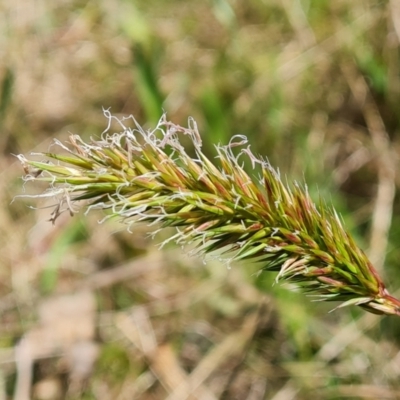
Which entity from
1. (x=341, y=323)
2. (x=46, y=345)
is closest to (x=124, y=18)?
(x=46, y=345)

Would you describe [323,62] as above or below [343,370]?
above

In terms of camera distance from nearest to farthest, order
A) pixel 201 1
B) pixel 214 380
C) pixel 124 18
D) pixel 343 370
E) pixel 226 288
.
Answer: pixel 343 370 → pixel 214 380 → pixel 226 288 → pixel 124 18 → pixel 201 1

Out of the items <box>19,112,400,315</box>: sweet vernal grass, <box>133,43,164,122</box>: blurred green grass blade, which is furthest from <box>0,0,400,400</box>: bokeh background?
<box>19,112,400,315</box>: sweet vernal grass

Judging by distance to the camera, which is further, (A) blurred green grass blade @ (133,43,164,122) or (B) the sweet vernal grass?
(A) blurred green grass blade @ (133,43,164,122)

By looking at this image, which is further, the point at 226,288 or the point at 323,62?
the point at 323,62

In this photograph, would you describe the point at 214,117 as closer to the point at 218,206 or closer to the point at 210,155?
the point at 210,155

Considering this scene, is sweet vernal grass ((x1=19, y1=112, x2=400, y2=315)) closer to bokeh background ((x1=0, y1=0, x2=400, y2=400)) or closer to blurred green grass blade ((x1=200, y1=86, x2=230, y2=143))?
bokeh background ((x1=0, y1=0, x2=400, y2=400))

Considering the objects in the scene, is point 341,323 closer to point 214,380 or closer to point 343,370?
point 343,370
